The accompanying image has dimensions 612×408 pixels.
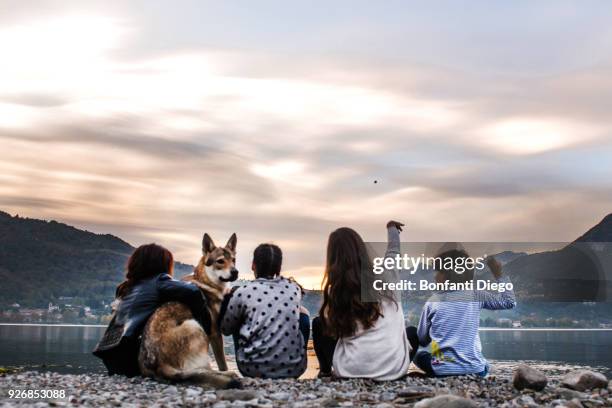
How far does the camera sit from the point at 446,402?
8.97m

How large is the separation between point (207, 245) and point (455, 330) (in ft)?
15.0

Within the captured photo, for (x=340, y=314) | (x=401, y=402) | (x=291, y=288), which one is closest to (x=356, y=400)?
(x=401, y=402)

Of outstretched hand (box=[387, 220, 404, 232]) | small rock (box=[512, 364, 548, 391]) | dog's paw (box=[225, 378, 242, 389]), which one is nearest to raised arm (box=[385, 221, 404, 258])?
outstretched hand (box=[387, 220, 404, 232])

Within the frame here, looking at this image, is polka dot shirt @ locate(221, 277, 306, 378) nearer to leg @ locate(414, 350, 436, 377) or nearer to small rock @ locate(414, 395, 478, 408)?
leg @ locate(414, 350, 436, 377)

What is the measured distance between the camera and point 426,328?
486 inches

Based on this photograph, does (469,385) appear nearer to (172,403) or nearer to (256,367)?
(256,367)

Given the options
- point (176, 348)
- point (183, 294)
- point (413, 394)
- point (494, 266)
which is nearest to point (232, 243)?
point (183, 294)

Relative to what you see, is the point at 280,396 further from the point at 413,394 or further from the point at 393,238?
the point at 393,238

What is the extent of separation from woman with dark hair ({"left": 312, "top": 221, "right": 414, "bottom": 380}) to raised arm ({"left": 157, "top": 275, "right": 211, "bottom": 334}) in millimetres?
1854

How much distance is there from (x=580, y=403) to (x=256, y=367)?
4.66 m

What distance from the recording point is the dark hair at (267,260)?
38.7ft

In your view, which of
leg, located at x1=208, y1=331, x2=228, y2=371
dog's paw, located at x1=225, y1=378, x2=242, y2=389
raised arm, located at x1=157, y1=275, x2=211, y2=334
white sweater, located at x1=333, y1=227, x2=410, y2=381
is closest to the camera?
dog's paw, located at x1=225, y1=378, x2=242, y2=389

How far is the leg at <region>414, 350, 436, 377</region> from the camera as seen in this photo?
40.1ft

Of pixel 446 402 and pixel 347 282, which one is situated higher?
pixel 347 282
